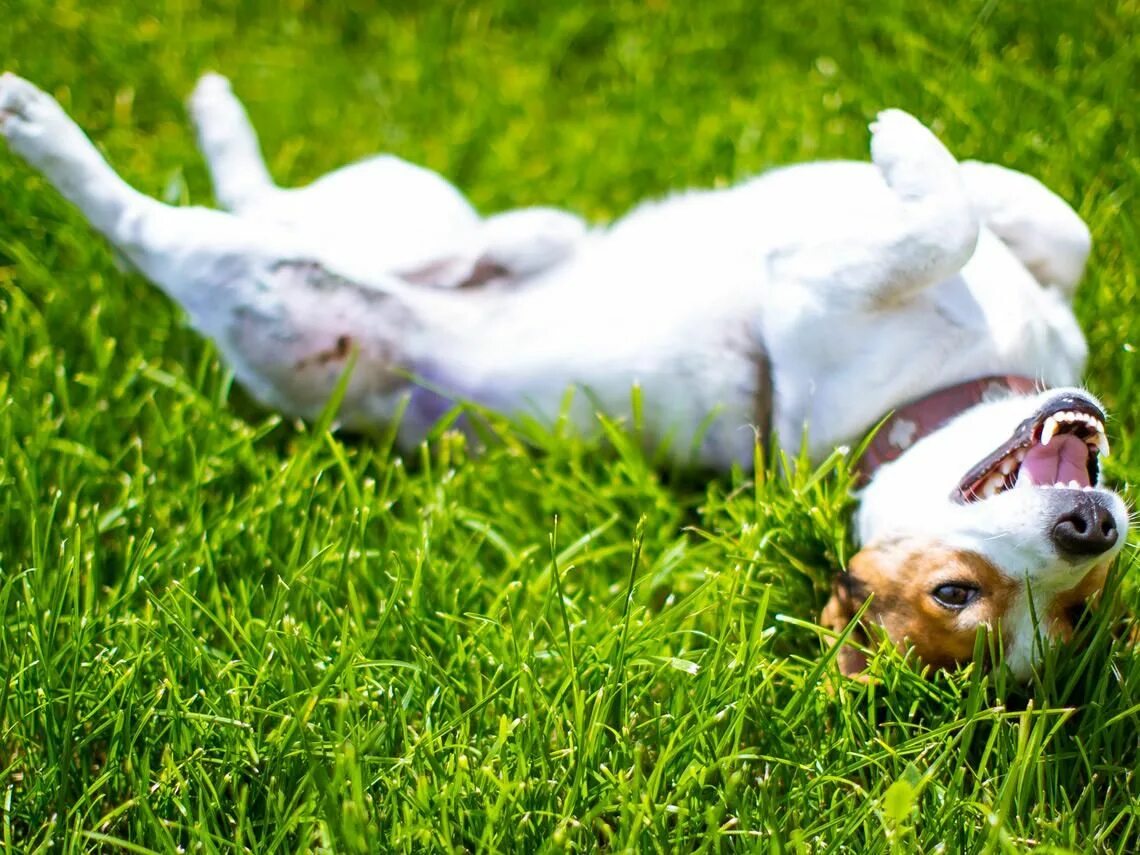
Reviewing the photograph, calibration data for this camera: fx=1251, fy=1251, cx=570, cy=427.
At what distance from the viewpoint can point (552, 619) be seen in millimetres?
2266

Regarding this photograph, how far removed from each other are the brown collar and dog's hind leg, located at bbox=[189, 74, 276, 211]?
1.60 m

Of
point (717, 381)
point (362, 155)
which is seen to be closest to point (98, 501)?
point (717, 381)

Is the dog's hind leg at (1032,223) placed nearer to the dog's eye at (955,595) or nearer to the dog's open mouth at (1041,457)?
the dog's open mouth at (1041,457)

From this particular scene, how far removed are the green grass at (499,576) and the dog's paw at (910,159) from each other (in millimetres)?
573

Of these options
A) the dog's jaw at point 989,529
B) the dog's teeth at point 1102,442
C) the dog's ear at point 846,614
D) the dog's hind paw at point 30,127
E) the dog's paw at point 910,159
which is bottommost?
the dog's ear at point 846,614

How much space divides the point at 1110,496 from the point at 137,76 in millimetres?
3017

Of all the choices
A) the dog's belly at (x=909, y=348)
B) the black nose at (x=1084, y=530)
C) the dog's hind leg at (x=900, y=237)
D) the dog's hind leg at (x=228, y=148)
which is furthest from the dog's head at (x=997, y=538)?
the dog's hind leg at (x=228, y=148)

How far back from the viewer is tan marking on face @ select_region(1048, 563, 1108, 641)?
199 cm

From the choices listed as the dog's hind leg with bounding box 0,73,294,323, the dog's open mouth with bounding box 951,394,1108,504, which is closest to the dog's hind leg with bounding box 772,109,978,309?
the dog's open mouth with bounding box 951,394,1108,504

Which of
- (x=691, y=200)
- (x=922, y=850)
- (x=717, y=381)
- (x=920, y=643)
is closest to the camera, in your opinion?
(x=922, y=850)

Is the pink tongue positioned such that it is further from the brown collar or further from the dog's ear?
the dog's ear

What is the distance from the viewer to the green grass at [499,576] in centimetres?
182

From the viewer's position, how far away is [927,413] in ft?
7.52

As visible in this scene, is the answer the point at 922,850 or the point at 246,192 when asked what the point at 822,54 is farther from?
the point at 922,850
